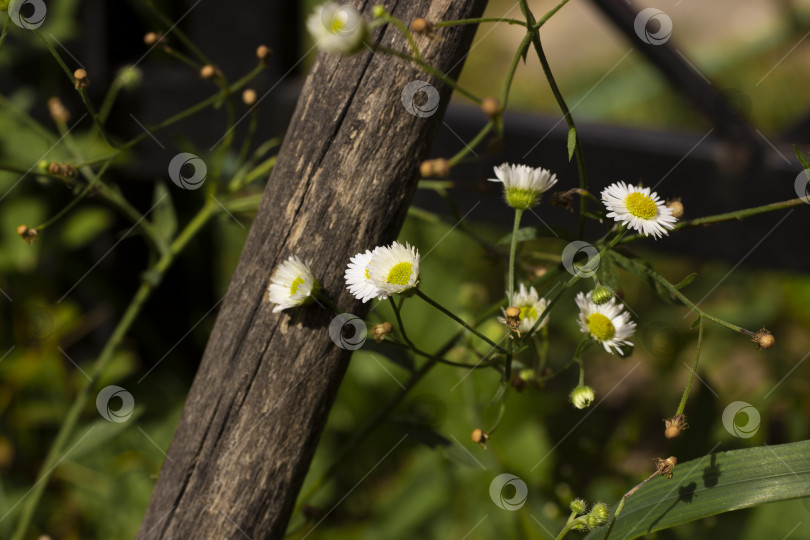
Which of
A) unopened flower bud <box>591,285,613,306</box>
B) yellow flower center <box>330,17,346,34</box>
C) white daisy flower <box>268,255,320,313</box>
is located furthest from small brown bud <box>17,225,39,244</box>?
unopened flower bud <box>591,285,613,306</box>

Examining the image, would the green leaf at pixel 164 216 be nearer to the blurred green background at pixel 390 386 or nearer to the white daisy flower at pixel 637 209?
the blurred green background at pixel 390 386

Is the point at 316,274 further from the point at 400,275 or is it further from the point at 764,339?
the point at 764,339

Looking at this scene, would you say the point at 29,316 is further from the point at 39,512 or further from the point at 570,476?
the point at 570,476

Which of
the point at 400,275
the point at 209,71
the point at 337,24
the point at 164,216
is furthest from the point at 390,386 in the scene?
the point at 337,24

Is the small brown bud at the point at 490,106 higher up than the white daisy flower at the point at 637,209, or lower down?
lower down

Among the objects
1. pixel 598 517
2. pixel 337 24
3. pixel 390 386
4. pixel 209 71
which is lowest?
pixel 598 517

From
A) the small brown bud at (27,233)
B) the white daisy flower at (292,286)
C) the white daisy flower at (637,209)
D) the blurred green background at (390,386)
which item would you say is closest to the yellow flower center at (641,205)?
the white daisy flower at (637,209)

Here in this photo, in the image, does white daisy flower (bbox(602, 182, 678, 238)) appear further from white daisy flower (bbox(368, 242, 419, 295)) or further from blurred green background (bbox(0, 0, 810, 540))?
blurred green background (bbox(0, 0, 810, 540))
